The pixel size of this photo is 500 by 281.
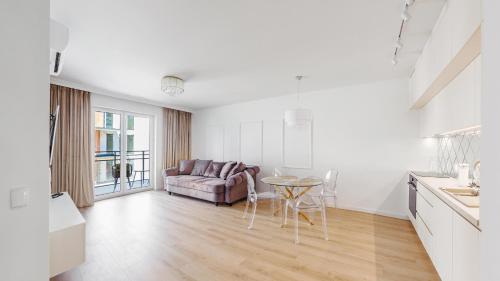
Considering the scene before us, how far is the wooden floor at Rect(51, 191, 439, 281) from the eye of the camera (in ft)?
7.18

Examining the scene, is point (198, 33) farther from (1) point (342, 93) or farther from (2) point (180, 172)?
(2) point (180, 172)

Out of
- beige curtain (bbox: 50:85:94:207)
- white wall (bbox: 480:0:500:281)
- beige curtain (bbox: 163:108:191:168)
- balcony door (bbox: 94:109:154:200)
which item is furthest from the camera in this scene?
beige curtain (bbox: 163:108:191:168)

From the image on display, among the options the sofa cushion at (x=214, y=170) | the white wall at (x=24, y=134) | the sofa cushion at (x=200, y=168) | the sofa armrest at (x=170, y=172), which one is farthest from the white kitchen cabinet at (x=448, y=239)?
the sofa armrest at (x=170, y=172)

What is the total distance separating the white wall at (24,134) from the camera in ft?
3.50

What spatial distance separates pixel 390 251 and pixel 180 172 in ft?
16.7

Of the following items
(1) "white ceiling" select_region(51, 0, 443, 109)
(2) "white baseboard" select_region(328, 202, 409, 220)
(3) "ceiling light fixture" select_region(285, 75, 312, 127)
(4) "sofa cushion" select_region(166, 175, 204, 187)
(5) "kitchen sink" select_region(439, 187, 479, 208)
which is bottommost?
(2) "white baseboard" select_region(328, 202, 409, 220)

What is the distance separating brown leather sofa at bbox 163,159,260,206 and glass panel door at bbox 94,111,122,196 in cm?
122

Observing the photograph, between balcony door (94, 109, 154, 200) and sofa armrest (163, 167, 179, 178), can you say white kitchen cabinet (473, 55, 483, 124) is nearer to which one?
sofa armrest (163, 167, 179, 178)

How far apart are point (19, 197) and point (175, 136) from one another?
223 inches

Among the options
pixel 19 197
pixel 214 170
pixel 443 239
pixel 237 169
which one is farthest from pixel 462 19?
pixel 214 170

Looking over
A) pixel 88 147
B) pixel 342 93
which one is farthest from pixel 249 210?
pixel 88 147

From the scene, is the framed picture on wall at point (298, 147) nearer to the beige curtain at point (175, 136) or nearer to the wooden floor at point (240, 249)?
the wooden floor at point (240, 249)

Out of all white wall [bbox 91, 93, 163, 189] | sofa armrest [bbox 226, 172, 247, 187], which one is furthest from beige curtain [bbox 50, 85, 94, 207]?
sofa armrest [bbox 226, 172, 247, 187]

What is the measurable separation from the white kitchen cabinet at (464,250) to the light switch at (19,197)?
8.57 feet
